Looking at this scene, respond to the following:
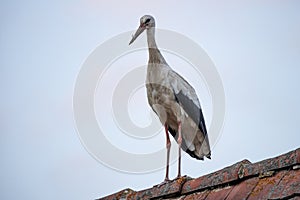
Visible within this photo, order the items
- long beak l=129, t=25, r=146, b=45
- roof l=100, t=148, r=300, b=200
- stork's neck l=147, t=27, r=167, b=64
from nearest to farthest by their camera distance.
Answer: roof l=100, t=148, r=300, b=200, stork's neck l=147, t=27, r=167, b=64, long beak l=129, t=25, r=146, b=45

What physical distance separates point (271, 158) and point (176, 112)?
3.45 metres

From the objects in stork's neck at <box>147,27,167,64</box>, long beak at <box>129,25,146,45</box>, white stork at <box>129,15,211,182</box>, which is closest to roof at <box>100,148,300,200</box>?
white stork at <box>129,15,211,182</box>

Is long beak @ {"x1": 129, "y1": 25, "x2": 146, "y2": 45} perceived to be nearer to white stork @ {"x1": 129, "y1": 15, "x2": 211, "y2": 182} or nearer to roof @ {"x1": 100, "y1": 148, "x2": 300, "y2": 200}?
white stork @ {"x1": 129, "y1": 15, "x2": 211, "y2": 182}

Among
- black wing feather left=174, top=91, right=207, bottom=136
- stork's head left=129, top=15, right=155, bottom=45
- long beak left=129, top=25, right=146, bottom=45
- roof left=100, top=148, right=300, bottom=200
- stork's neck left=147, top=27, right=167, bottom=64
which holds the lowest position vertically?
roof left=100, top=148, right=300, bottom=200

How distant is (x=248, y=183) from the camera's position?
2.74 meters

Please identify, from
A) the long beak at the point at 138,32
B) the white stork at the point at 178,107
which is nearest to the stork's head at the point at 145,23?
the long beak at the point at 138,32

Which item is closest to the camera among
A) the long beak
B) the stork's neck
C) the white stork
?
the white stork

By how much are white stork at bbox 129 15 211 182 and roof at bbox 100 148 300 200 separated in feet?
8.57

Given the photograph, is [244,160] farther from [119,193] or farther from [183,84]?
[183,84]

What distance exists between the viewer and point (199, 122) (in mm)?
6199

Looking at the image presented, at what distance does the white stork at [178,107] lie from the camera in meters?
6.09

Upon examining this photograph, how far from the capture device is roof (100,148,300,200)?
246cm

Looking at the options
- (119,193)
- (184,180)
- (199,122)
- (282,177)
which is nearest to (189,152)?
(199,122)

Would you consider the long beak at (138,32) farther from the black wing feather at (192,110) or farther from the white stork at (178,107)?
the black wing feather at (192,110)
